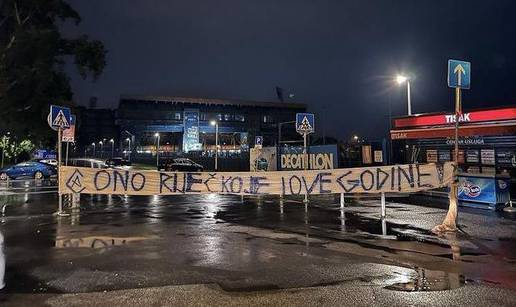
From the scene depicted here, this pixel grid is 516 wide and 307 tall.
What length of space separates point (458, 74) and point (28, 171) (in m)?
33.7

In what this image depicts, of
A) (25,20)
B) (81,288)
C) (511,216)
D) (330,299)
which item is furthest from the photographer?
(25,20)

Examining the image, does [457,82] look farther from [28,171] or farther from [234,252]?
[28,171]

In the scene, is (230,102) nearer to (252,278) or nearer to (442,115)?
(442,115)

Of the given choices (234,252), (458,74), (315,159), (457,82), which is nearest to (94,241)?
(234,252)

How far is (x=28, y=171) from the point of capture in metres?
36.2

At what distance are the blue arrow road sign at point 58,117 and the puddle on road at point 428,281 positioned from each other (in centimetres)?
1285

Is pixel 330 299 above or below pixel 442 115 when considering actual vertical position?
below

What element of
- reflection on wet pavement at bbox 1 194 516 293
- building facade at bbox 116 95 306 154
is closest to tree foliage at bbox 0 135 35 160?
reflection on wet pavement at bbox 1 194 516 293

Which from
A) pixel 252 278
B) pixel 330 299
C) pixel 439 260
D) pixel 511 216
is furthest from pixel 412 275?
pixel 511 216

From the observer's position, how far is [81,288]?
21.7 feet

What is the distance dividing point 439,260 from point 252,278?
3.55m

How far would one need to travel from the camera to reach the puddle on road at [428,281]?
258 inches

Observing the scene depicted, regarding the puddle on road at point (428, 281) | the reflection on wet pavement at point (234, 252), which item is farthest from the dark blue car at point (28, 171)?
the puddle on road at point (428, 281)

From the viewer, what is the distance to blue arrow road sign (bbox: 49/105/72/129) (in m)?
15.6
